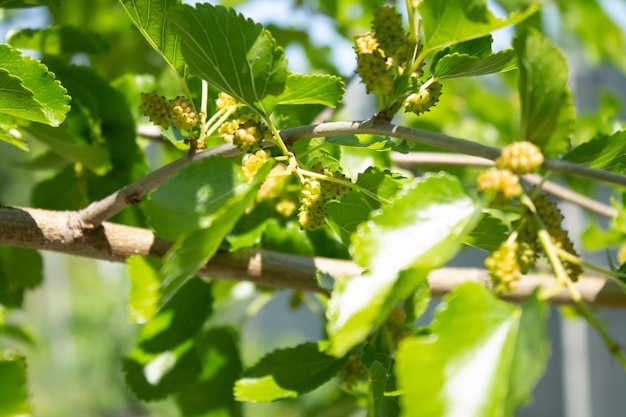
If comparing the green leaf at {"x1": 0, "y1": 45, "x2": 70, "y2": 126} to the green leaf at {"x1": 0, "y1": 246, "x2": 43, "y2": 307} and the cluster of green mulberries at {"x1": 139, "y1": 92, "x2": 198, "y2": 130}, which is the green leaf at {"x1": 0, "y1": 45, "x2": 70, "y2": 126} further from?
the green leaf at {"x1": 0, "y1": 246, "x2": 43, "y2": 307}

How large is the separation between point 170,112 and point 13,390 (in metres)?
0.27

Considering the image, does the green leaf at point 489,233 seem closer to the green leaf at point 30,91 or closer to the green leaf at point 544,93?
the green leaf at point 544,93

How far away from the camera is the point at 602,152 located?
16.6 inches

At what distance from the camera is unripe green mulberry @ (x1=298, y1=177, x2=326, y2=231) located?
0.43 m

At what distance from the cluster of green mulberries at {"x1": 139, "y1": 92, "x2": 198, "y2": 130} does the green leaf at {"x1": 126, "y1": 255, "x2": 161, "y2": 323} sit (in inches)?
4.5

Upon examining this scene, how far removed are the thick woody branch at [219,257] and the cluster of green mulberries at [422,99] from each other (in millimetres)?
203

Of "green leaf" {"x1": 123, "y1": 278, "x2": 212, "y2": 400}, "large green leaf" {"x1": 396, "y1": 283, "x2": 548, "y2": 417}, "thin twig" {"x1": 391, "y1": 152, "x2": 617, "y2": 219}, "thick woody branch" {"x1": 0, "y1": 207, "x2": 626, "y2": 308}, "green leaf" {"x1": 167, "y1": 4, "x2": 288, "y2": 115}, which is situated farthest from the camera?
"thin twig" {"x1": 391, "y1": 152, "x2": 617, "y2": 219}

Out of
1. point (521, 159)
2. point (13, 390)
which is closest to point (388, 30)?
point (521, 159)

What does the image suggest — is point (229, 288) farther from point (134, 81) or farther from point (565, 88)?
point (565, 88)

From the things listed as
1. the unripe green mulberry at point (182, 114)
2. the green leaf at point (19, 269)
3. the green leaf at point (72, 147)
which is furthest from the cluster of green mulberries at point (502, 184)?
the green leaf at point (19, 269)

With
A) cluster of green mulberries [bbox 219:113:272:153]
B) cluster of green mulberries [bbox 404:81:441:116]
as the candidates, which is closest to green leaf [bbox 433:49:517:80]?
cluster of green mulberries [bbox 404:81:441:116]

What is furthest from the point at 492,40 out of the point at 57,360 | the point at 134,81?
the point at 57,360

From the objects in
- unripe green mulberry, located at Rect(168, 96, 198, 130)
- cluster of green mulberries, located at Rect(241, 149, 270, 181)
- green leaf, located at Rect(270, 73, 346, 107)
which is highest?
green leaf, located at Rect(270, 73, 346, 107)

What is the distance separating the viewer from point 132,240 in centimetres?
57
